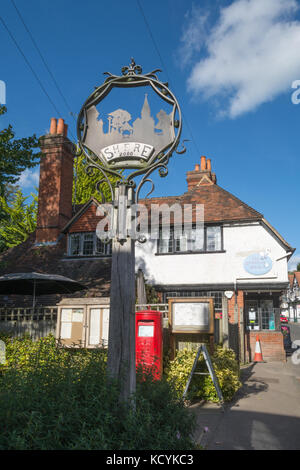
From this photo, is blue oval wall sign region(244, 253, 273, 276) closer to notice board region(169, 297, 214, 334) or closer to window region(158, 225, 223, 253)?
window region(158, 225, 223, 253)

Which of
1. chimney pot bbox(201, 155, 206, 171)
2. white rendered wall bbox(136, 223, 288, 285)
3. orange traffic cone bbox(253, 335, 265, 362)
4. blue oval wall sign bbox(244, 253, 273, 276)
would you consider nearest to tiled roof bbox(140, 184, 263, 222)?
white rendered wall bbox(136, 223, 288, 285)

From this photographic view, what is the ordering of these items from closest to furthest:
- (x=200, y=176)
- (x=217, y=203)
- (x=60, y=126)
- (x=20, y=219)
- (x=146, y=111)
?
(x=146, y=111), (x=217, y=203), (x=60, y=126), (x=200, y=176), (x=20, y=219)

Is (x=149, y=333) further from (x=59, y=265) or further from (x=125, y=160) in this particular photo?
(x=59, y=265)

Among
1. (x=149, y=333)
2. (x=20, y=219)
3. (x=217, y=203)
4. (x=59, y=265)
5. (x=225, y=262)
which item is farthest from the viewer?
(x=20, y=219)

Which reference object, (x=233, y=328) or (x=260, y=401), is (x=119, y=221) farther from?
(x=233, y=328)

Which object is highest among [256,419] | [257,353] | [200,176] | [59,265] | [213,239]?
[200,176]

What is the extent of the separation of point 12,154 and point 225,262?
993cm

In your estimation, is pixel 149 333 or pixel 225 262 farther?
pixel 225 262

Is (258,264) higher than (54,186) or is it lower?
lower

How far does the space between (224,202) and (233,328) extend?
7.16 meters

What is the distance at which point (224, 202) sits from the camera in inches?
712

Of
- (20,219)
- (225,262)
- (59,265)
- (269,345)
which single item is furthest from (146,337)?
(20,219)

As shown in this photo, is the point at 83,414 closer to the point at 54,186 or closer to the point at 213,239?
the point at 213,239

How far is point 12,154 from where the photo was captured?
520 inches
